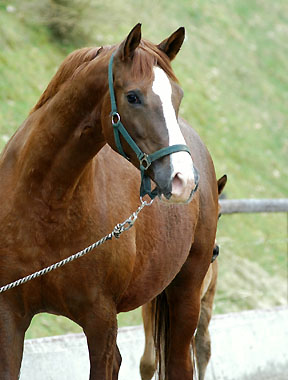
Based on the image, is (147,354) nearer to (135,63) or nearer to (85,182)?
(85,182)

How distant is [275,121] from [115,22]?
518 centimetres

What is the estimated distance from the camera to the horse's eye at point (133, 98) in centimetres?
296

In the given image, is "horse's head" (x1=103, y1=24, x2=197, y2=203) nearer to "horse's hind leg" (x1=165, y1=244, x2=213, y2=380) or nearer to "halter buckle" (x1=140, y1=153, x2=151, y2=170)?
"halter buckle" (x1=140, y1=153, x2=151, y2=170)

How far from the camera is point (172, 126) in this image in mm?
2900

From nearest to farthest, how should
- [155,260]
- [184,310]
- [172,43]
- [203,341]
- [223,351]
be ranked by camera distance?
[172,43]
[155,260]
[184,310]
[203,341]
[223,351]

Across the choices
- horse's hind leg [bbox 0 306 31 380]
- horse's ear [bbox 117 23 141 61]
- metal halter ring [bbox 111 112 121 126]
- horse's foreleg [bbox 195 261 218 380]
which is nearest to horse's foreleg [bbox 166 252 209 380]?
horse's foreleg [bbox 195 261 218 380]

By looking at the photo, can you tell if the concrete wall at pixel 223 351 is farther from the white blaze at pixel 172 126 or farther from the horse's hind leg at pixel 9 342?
the white blaze at pixel 172 126

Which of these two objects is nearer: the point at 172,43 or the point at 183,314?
the point at 172,43

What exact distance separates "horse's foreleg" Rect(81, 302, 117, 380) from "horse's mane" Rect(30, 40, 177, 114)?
976mm

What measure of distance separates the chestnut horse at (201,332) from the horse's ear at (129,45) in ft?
7.31

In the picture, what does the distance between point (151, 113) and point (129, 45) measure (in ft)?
0.99

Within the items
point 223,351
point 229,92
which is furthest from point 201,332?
point 229,92

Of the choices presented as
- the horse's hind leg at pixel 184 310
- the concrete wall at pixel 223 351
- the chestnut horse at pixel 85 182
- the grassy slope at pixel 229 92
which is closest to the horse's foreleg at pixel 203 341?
the concrete wall at pixel 223 351

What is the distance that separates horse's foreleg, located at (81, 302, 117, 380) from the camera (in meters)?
3.39
